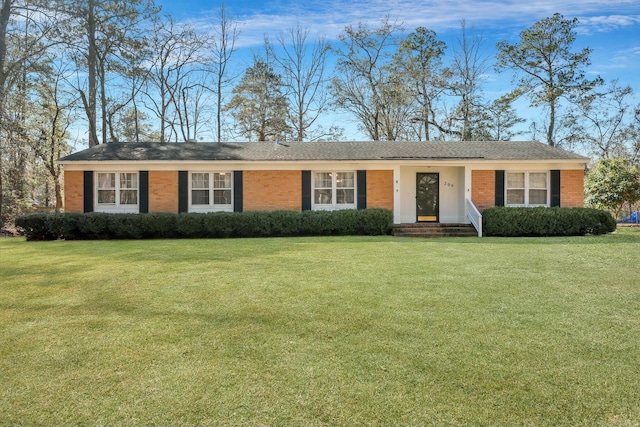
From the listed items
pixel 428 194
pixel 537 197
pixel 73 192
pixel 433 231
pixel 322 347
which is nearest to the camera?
pixel 322 347

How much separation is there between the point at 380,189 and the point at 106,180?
10.9 m

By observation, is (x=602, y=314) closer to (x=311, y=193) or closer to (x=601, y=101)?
(x=311, y=193)

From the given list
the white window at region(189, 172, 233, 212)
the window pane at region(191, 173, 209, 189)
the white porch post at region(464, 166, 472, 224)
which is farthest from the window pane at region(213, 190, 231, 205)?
the white porch post at region(464, 166, 472, 224)

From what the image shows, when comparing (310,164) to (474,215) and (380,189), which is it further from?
(474,215)

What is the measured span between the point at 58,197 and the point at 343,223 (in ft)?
75.2

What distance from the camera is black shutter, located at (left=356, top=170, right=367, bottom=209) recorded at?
611 inches

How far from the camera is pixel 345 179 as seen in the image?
1580 centimetres

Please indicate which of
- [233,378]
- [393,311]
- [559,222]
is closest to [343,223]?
[559,222]

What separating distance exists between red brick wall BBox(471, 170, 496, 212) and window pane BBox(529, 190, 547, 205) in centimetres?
154

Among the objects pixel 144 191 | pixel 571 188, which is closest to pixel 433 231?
pixel 571 188

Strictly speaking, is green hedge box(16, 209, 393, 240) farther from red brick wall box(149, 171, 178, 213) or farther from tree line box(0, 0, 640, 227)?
tree line box(0, 0, 640, 227)

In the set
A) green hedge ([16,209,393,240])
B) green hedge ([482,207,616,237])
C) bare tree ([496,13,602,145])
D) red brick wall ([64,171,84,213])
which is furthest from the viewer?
bare tree ([496,13,602,145])

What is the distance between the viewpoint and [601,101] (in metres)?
27.0

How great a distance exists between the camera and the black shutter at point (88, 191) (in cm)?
1501
